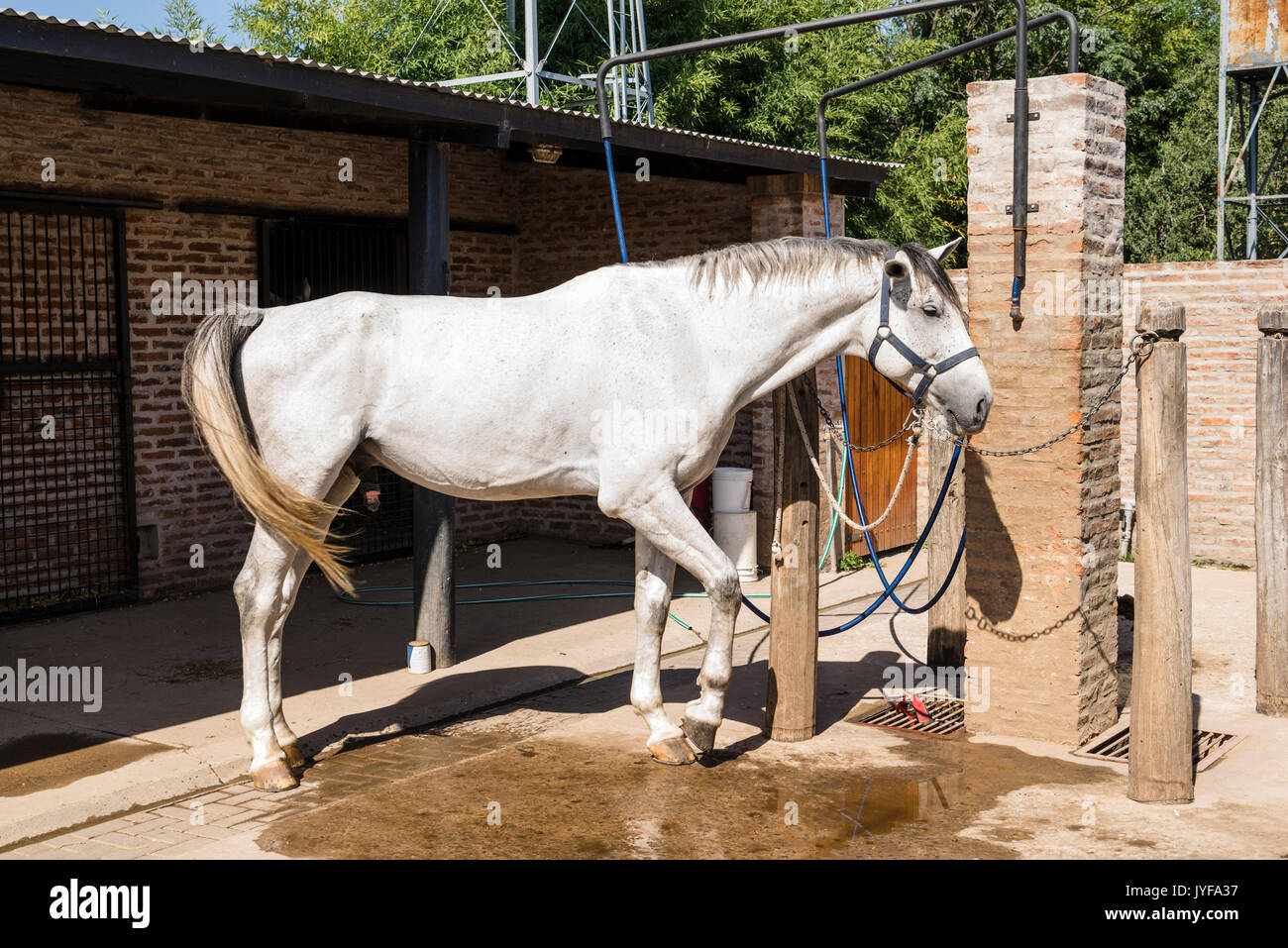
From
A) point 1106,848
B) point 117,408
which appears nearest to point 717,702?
point 1106,848

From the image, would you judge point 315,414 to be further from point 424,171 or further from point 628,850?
point 424,171

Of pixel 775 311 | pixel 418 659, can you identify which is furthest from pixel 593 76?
pixel 775 311

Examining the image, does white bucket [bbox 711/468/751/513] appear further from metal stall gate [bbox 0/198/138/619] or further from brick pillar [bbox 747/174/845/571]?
metal stall gate [bbox 0/198/138/619]

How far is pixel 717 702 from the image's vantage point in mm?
5910

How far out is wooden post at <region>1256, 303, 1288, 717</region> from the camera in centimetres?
690

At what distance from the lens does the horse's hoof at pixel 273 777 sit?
18.4 ft

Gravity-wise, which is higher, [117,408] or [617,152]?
[617,152]

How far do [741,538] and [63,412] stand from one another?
17.6ft

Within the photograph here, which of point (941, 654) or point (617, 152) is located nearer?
point (941, 654)

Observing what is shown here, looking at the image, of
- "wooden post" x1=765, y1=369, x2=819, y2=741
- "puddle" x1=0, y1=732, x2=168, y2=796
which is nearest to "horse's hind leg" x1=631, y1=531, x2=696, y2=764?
"wooden post" x1=765, y1=369, x2=819, y2=741

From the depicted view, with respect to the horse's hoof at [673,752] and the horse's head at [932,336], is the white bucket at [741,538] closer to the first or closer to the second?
the horse's hoof at [673,752]

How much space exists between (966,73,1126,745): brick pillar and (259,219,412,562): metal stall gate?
5.40 m

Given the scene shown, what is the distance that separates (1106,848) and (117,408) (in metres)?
7.43

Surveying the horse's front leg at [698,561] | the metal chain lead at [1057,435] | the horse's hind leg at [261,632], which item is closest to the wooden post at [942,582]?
the metal chain lead at [1057,435]
